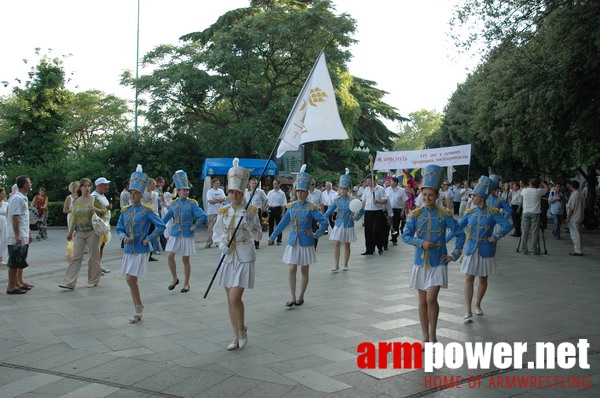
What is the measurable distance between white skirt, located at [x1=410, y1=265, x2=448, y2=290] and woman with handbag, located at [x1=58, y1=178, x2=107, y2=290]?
21.5 feet

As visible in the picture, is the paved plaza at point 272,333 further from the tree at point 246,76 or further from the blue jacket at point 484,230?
the tree at point 246,76

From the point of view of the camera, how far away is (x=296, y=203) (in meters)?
9.09

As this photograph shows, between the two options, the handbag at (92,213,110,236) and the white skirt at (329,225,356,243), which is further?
the white skirt at (329,225,356,243)

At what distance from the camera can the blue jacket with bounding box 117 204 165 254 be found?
7.83 meters

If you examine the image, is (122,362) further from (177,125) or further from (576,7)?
(177,125)

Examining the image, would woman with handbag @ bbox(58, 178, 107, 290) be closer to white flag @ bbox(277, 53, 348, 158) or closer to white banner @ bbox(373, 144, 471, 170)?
white flag @ bbox(277, 53, 348, 158)

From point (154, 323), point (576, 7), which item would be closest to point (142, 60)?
point (576, 7)

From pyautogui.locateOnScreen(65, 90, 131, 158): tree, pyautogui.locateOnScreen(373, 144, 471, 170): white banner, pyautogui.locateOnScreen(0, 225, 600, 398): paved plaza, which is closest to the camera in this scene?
pyautogui.locateOnScreen(0, 225, 600, 398): paved plaza

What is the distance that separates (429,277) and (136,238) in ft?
13.7

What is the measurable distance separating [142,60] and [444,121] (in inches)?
857

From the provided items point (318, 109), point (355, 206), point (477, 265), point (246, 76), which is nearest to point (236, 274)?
point (318, 109)

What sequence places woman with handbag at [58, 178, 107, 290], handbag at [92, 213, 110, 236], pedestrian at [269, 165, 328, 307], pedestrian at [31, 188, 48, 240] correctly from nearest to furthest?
pedestrian at [269, 165, 328, 307] < woman with handbag at [58, 178, 107, 290] < handbag at [92, 213, 110, 236] < pedestrian at [31, 188, 48, 240]

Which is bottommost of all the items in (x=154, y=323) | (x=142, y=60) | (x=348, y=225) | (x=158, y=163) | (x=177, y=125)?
(x=154, y=323)

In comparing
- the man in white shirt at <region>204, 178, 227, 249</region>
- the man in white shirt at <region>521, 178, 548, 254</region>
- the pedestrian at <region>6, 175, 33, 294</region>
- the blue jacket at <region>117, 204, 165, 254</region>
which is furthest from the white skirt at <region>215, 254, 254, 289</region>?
the man in white shirt at <region>521, 178, 548, 254</region>
